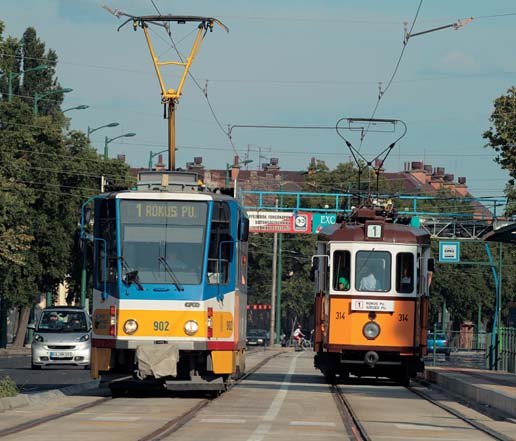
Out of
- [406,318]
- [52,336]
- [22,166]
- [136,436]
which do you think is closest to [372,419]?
[136,436]

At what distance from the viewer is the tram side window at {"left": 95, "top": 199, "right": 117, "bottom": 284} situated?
2186 cm

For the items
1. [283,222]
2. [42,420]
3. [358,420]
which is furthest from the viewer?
[283,222]

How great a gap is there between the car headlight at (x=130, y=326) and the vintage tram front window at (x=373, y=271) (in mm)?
7222

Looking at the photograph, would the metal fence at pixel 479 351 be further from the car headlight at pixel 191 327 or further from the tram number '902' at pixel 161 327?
the tram number '902' at pixel 161 327

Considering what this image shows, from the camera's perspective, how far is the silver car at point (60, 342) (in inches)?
1406

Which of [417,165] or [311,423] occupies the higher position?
[417,165]

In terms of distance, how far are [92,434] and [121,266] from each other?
6.75 m

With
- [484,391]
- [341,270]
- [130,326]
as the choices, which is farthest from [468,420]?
[341,270]

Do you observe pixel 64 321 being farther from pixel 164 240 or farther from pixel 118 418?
pixel 118 418

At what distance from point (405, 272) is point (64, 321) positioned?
1223 centimetres

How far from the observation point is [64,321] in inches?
1452

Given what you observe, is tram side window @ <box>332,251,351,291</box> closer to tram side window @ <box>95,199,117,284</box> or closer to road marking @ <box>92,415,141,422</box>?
tram side window @ <box>95,199,117,284</box>

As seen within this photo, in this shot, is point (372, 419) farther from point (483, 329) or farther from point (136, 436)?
point (483, 329)

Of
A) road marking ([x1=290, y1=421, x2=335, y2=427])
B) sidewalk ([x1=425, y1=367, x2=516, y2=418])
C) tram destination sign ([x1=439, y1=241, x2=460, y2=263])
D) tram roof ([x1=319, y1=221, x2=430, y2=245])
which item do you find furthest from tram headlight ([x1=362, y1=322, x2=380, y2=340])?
tram destination sign ([x1=439, y1=241, x2=460, y2=263])
